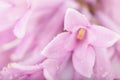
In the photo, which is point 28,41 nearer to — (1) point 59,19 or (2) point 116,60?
(1) point 59,19

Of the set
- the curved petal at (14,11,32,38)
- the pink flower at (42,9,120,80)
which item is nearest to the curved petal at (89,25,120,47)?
the pink flower at (42,9,120,80)

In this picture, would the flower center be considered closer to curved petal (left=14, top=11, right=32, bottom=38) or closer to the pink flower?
the pink flower

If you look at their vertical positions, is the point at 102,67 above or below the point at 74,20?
below

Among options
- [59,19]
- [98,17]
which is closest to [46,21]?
[59,19]

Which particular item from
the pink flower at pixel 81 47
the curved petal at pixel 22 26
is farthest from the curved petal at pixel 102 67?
the curved petal at pixel 22 26

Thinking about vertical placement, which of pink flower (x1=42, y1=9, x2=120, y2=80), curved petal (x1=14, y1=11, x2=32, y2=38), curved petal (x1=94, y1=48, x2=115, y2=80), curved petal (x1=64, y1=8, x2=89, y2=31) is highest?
curved petal (x1=14, y1=11, x2=32, y2=38)

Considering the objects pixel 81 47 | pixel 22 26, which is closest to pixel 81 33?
pixel 81 47

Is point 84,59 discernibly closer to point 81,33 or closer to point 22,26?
point 81,33

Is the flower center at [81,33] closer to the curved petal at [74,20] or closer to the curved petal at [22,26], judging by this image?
the curved petal at [74,20]
